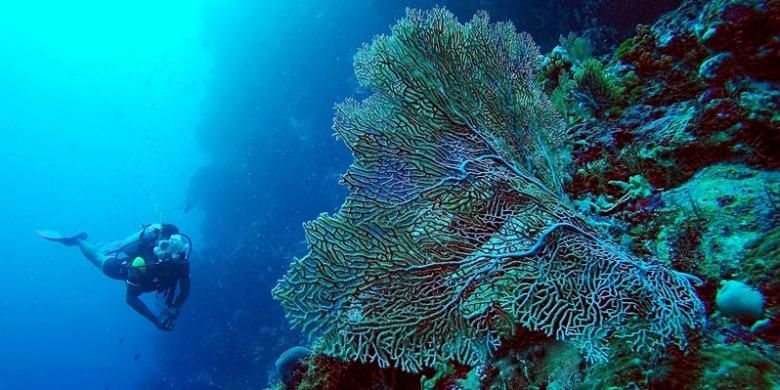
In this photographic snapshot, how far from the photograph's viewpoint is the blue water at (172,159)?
20219 millimetres

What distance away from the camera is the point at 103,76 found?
79000 millimetres

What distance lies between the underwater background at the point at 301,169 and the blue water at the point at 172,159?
192 millimetres

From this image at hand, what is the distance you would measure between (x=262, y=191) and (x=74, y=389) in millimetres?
47361

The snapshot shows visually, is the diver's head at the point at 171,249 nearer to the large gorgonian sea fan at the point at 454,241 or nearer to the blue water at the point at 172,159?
the blue water at the point at 172,159

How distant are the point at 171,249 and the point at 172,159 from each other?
70.0 m

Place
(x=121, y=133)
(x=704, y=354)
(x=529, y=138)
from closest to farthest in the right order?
(x=704, y=354), (x=529, y=138), (x=121, y=133)

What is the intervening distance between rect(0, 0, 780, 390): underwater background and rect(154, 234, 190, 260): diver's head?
4.61m

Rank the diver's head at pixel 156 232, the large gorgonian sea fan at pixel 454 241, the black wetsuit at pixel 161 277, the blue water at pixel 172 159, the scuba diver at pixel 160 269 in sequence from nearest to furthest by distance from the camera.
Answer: the large gorgonian sea fan at pixel 454 241 → the scuba diver at pixel 160 269 → the black wetsuit at pixel 161 277 → the diver's head at pixel 156 232 → the blue water at pixel 172 159

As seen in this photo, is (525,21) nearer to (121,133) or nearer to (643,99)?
(643,99)

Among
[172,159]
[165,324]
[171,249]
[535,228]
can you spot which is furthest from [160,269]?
[172,159]

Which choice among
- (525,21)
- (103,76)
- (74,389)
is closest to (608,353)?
(525,21)

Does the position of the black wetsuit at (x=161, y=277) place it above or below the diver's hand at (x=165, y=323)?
above

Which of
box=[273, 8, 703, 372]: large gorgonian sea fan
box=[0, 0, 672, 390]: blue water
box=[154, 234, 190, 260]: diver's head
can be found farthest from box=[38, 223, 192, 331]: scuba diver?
box=[273, 8, 703, 372]: large gorgonian sea fan

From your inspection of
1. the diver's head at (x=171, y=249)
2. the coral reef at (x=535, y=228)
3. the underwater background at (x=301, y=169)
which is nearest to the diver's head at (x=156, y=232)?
the diver's head at (x=171, y=249)
